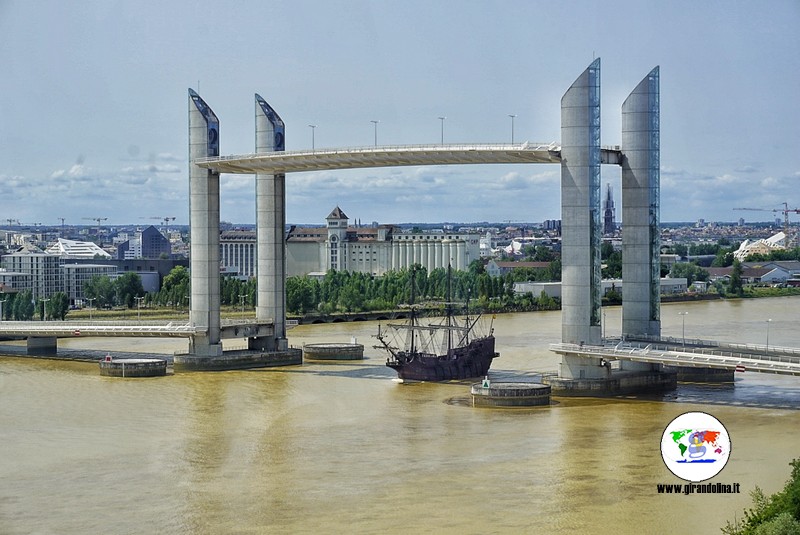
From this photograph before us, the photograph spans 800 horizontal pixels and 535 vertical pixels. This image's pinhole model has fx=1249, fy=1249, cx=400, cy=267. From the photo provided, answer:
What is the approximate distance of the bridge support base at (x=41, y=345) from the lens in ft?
92.6

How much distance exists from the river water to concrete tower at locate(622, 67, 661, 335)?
1810mm

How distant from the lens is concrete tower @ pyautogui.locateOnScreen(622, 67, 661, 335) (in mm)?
22422

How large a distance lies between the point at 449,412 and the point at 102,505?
7264 mm

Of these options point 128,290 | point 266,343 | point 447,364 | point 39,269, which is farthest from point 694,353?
point 39,269

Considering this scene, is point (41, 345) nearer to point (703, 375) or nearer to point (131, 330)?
point (131, 330)

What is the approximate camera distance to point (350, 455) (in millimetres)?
16094

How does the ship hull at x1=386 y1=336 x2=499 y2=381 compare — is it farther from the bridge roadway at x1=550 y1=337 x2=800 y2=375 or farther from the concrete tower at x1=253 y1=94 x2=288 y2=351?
the concrete tower at x1=253 y1=94 x2=288 y2=351

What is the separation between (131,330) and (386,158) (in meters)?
6.61

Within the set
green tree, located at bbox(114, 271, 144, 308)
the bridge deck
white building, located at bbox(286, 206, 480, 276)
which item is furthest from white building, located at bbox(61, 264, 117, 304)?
the bridge deck

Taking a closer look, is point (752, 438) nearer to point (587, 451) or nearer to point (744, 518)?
point (587, 451)

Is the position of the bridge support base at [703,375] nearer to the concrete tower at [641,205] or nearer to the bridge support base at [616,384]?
the bridge support base at [616,384]

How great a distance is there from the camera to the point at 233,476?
48.8ft

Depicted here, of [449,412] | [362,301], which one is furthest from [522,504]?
[362,301]

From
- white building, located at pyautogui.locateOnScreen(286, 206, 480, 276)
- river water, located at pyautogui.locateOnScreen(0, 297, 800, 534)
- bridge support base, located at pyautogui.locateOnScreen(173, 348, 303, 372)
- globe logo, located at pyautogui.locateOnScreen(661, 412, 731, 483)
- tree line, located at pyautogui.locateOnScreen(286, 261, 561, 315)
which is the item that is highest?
white building, located at pyautogui.locateOnScreen(286, 206, 480, 276)
